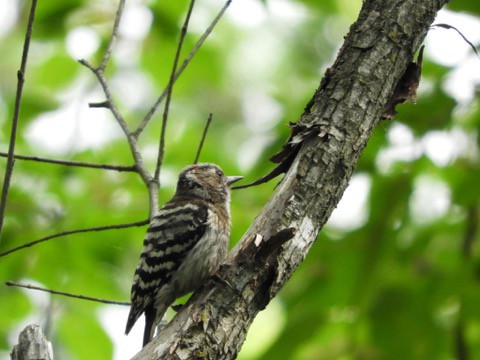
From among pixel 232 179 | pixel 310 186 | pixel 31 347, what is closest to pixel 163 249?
pixel 232 179

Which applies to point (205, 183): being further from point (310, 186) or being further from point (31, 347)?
point (31, 347)

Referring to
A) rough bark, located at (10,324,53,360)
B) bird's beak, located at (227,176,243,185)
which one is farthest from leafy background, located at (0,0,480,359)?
rough bark, located at (10,324,53,360)

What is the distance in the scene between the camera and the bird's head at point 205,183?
19.9 ft

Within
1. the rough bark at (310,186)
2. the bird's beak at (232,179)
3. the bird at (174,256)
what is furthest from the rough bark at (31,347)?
the bird's beak at (232,179)

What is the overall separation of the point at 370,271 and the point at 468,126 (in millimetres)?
1482

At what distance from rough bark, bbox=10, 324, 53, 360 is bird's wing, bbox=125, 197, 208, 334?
2017 millimetres

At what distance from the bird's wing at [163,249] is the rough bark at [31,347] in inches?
79.4

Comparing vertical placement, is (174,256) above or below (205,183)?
below

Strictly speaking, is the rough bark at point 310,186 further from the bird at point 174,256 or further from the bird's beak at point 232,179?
the bird's beak at point 232,179

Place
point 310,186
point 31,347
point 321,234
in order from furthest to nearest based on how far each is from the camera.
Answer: point 321,234 → point 310,186 → point 31,347

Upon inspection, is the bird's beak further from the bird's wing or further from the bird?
the bird's wing

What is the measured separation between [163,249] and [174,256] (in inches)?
4.2

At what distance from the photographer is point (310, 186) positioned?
130 inches

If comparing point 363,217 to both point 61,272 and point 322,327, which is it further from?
point 61,272
